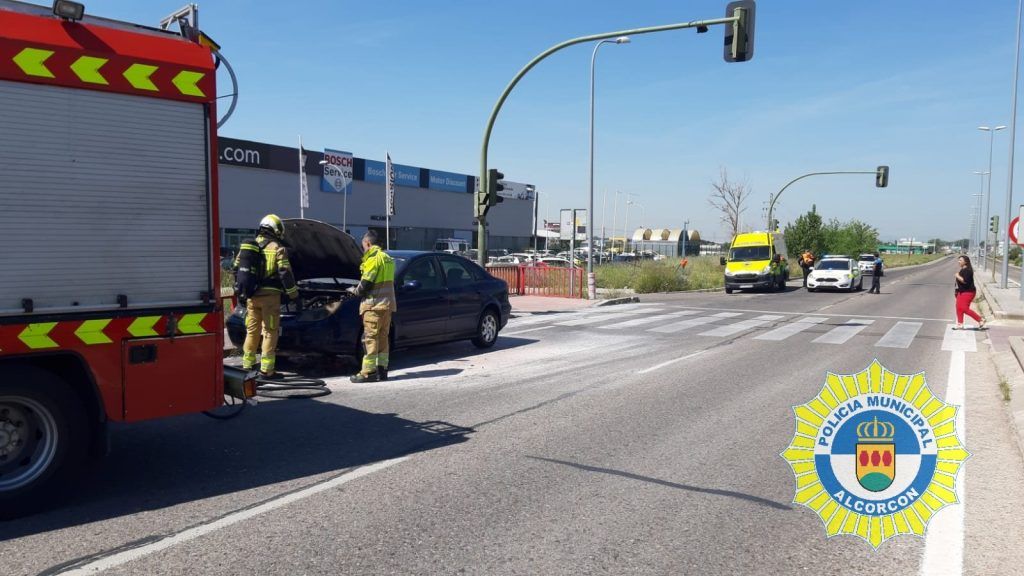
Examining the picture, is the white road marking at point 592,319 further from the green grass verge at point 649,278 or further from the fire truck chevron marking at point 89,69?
the fire truck chevron marking at point 89,69

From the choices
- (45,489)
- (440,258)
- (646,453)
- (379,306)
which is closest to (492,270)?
(440,258)

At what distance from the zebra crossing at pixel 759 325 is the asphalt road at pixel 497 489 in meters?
4.84

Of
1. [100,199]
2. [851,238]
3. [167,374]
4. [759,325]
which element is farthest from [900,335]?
[851,238]

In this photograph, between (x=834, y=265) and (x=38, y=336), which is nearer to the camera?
(x=38, y=336)

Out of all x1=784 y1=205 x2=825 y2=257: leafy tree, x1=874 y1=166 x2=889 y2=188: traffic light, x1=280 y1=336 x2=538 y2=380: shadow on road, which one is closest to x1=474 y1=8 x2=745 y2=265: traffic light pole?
x1=280 y1=336 x2=538 y2=380: shadow on road

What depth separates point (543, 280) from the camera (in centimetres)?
2411

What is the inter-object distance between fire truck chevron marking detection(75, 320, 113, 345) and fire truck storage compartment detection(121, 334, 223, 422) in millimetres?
133

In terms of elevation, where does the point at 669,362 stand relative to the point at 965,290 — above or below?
below

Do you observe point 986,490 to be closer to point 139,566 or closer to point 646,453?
point 646,453

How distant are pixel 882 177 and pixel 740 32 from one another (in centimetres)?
2580

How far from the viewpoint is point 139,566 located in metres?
3.68

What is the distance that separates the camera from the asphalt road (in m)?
3.87

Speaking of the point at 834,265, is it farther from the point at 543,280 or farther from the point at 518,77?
the point at 518,77

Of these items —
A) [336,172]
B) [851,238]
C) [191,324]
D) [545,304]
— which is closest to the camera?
[191,324]
